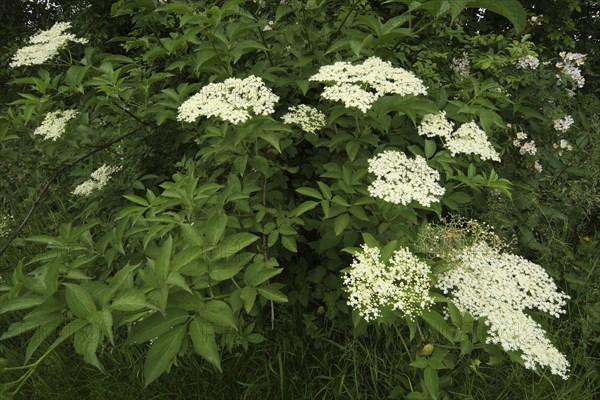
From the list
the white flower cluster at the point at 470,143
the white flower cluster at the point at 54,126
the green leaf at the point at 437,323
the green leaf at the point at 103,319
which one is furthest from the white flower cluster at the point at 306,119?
the white flower cluster at the point at 54,126

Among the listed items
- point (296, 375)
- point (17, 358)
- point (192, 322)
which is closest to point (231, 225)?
point (192, 322)

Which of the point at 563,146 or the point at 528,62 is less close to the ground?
the point at 528,62

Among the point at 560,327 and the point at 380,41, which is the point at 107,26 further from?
the point at 560,327

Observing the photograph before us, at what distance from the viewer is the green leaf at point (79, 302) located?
1.25 metres

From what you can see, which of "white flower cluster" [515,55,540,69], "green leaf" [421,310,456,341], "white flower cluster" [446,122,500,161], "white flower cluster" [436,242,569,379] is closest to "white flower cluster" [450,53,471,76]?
"white flower cluster" [515,55,540,69]

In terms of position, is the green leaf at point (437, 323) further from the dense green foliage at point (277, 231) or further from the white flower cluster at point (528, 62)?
the white flower cluster at point (528, 62)

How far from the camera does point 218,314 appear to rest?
1.32 m

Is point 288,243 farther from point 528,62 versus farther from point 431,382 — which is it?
point 528,62

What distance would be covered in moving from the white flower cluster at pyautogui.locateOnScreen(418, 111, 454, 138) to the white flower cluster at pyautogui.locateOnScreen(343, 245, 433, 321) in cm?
70

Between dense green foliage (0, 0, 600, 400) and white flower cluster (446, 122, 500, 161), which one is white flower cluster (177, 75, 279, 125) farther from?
white flower cluster (446, 122, 500, 161)

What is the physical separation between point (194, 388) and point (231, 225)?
1033 mm

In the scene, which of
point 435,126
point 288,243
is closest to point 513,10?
point 435,126

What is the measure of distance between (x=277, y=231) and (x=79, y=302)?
86 centimetres

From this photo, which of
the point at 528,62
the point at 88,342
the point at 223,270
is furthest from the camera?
the point at 528,62
